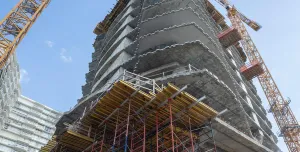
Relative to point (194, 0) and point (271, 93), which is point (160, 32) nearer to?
point (194, 0)

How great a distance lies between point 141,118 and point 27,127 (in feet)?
177

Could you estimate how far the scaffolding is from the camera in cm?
1334

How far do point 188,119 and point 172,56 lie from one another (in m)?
6.04

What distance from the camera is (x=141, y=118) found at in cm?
1466

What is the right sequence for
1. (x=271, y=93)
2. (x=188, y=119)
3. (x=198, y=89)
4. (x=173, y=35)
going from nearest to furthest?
(x=188, y=119) < (x=198, y=89) < (x=173, y=35) < (x=271, y=93)

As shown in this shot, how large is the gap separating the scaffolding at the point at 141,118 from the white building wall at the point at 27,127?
41.5 meters

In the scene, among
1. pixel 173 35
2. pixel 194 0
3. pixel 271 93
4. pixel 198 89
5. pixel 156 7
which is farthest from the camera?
pixel 271 93

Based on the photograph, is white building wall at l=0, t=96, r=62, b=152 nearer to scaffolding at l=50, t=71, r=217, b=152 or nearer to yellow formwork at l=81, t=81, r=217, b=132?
scaffolding at l=50, t=71, r=217, b=152

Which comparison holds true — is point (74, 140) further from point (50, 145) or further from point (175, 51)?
point (175, 51)

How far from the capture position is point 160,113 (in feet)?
47.0

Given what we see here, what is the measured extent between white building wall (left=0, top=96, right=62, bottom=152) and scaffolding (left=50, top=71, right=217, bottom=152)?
4150 centimetres

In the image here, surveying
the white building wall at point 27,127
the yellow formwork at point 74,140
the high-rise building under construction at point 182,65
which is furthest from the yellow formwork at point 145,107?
the white building wall at point 27,127

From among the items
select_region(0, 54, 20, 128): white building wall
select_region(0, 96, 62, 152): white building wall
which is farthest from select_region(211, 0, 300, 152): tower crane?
select_region(0, 96, 62, 152): white building wall

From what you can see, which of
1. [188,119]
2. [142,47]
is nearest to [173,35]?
[142,47]
